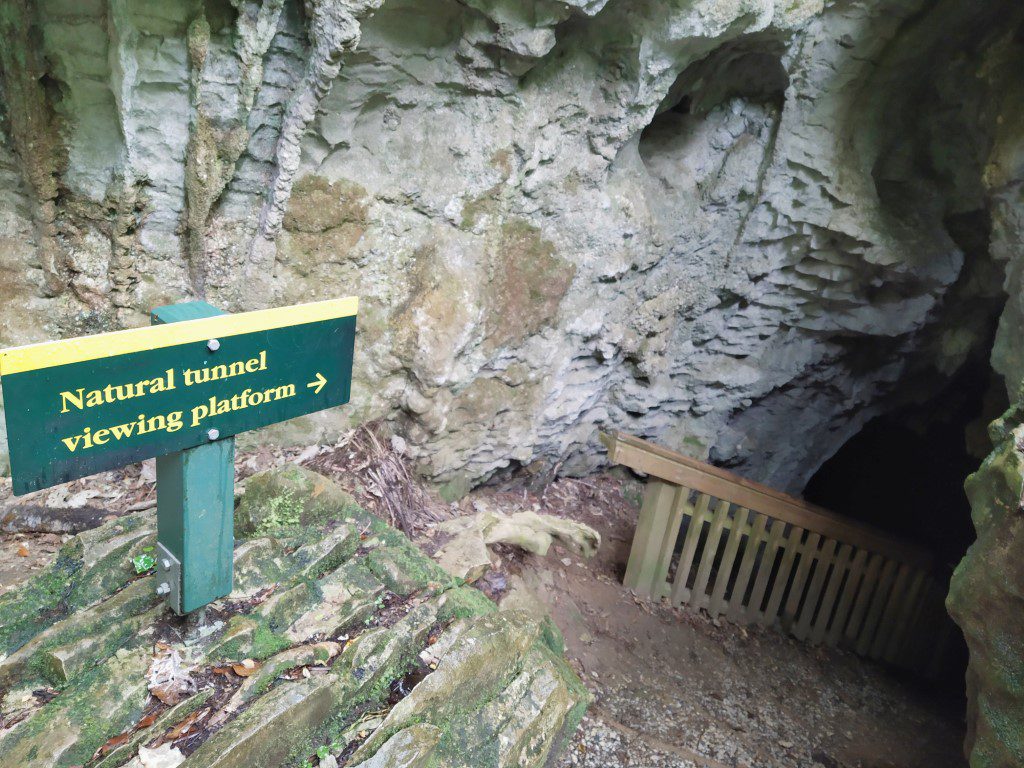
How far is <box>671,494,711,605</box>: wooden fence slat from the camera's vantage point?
505 centimetres

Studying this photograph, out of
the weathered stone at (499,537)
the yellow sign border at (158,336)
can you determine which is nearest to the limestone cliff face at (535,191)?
the weathered stone at (499,537)

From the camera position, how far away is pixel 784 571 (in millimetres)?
5340

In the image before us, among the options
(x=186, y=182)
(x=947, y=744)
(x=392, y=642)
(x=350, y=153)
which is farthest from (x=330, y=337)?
(x=947, y=744)

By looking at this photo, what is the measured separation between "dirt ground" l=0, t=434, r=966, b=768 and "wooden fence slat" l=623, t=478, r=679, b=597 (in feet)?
0.43

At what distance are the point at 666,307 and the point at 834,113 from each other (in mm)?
1819

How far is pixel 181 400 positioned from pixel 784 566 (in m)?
4.57

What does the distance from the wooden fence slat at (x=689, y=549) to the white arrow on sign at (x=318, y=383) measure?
331 centimetres

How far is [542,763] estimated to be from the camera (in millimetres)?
2777

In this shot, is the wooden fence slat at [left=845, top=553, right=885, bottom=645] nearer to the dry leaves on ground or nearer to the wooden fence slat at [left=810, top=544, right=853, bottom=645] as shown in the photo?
the wooden fence slat at [left=810, top=544, right=853, bottom=645]

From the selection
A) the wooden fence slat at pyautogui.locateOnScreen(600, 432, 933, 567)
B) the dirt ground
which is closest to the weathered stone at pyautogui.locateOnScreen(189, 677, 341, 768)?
the dirt ground

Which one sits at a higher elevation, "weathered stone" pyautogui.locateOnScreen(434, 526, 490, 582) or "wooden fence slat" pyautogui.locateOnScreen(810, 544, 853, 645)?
"weathered stone" pyautogui.locateOnScreen(434, 526, 490, 582)

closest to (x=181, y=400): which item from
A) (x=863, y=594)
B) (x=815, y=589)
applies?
(x=815, y=589)

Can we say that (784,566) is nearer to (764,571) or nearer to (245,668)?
(764,571)

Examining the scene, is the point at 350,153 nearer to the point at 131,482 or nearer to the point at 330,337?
the point at 330,337
